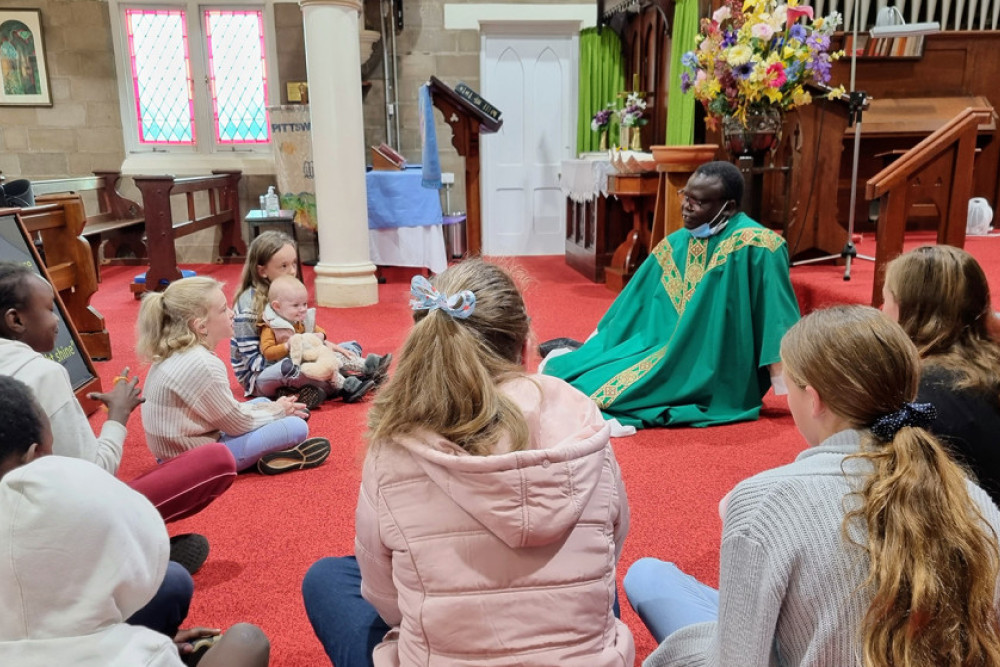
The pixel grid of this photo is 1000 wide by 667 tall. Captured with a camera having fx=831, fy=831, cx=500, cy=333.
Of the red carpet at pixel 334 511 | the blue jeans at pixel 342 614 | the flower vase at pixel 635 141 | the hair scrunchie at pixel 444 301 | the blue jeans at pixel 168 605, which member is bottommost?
the red carpet at pixel 334 511

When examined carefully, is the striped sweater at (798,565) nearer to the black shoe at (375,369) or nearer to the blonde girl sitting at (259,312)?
the blonde girl sitting at (259,312)

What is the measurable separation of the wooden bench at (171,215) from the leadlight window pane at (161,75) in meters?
0.80

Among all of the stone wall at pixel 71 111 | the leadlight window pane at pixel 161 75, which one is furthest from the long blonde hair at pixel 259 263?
the stone wall at pixel 71 111

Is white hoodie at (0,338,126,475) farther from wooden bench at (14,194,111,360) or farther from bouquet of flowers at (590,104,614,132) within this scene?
bouquet of flowers at (590,104,614,132)

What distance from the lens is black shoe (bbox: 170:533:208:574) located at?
233 centimetres

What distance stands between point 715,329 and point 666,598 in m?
2.02

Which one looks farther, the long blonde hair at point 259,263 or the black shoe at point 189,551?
the long blonde hair at point 259,263

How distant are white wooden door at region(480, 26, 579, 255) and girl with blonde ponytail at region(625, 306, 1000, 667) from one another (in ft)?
24.5

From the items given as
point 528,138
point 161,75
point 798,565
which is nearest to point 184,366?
point 798,565

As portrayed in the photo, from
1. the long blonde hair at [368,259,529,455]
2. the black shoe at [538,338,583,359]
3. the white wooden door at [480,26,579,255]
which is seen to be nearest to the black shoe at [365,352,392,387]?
the black shoe at [538,338,583,359]

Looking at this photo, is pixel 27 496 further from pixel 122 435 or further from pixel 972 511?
pixel 972 511

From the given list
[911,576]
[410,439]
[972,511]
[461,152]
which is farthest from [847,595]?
[461,152]

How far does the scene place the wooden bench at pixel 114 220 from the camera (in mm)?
7371

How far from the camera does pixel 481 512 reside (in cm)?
117
